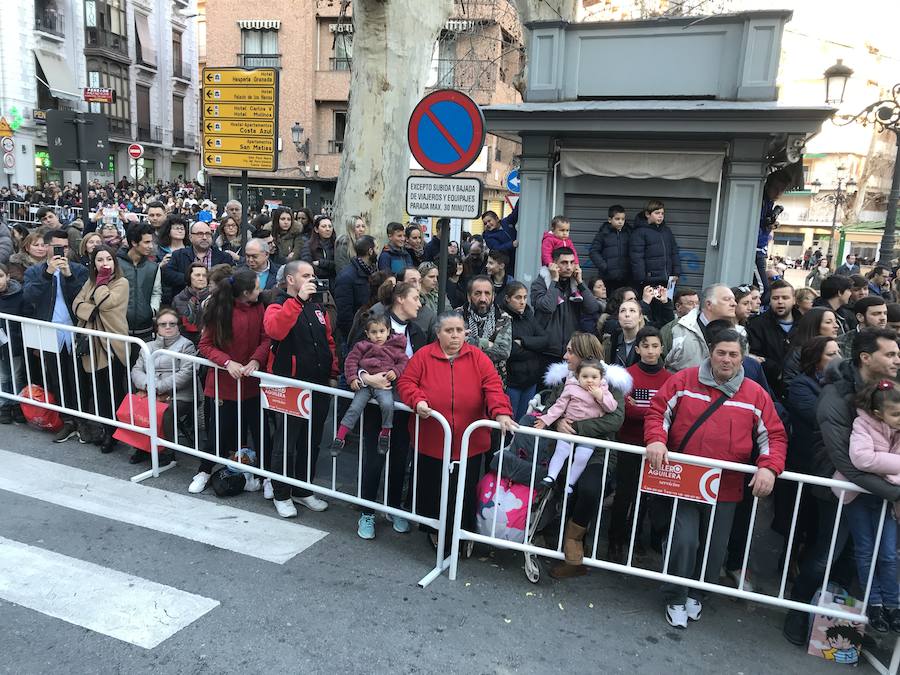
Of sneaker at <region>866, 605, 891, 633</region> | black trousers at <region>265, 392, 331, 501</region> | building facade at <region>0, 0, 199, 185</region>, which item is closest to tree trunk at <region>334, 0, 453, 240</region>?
black trousers at <region>265, 392, 331, 501</region>

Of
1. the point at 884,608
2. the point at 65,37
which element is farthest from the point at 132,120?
the point at 884,608

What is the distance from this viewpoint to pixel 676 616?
3.94 meters

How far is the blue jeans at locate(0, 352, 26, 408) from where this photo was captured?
686cm

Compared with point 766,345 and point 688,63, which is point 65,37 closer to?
point 688,63

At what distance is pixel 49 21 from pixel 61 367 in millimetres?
37871

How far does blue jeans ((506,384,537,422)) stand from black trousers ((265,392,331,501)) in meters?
1.60

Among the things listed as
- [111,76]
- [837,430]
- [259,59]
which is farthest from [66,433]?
[111,76]

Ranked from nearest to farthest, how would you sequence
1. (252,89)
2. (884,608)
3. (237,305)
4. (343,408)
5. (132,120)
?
(884,608) < (237,305) < (343,408) < (252,89) < (132,120)

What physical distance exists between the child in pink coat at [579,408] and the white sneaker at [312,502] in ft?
5.95

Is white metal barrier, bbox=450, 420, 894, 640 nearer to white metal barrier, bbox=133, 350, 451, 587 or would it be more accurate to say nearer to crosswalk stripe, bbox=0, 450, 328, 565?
white metal barrier, bbox=133, 350, 451, 587

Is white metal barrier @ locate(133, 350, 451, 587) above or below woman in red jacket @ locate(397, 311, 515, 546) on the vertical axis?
below

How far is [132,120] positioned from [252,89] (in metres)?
41.8

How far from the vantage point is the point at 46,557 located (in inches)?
168

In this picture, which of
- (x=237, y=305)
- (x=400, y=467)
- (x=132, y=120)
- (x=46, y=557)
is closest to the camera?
(x=46, y=557)
